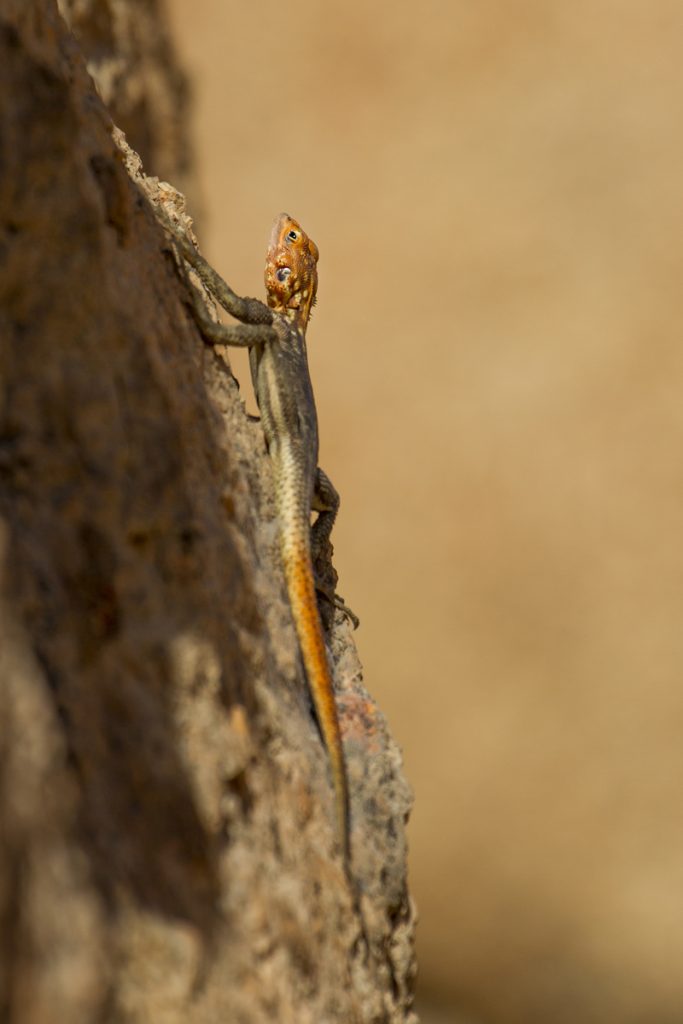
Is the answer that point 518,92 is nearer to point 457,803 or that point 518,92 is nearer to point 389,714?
point 389,714

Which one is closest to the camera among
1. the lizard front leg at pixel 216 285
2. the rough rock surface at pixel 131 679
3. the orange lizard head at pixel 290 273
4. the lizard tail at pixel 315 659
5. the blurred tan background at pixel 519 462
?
the rough rock surface at pixel 131 679

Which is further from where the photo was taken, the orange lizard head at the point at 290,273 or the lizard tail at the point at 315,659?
the orange lizard head at the point at 290,273

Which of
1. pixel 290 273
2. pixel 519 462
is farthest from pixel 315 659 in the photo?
pixel 519 462

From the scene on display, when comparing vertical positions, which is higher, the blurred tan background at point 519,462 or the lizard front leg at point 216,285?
the blurred tan background at point 519,462

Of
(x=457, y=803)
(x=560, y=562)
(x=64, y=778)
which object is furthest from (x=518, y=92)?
(x=64, y=778)

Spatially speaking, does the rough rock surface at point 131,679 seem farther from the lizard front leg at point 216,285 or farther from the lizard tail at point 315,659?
the lizard front leg at point 216,285

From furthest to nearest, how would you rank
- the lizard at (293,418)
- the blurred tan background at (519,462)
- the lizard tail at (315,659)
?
1. the blurred tan background at (519,462)
2. the lizard at (293,418)
3. the lizard tail at (315,659)

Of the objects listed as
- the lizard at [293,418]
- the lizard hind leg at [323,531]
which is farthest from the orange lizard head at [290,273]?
the lizard hind leg at [323,531]
